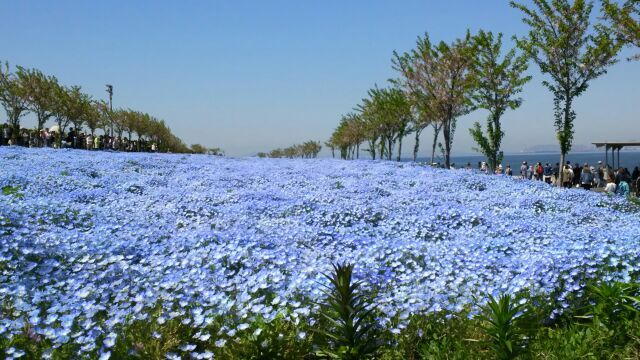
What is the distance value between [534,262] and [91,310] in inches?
178

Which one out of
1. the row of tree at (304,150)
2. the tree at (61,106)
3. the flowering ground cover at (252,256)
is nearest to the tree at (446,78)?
the flowering ground cover at (252,256)

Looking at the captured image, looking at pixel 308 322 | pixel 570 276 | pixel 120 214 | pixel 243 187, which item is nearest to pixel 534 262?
pixel 570 276

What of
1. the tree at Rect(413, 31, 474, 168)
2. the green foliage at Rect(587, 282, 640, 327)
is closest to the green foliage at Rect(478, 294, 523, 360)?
the green foliage at Rect(587, 282, 640, 327)

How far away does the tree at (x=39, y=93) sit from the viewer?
140ft

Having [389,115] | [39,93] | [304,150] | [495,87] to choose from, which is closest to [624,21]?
[495,87]

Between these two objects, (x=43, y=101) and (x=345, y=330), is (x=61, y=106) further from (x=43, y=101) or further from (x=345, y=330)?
(x=345, y=330)

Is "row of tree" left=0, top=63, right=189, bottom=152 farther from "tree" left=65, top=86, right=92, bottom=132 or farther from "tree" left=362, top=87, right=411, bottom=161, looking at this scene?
"tree" left=362, top=87, right=411, bottom=161

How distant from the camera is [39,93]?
140 feet

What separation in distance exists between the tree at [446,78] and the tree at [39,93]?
102ft

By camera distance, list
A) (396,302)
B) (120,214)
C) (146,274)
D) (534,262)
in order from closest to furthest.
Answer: (396,302), (146,274), (534,262), (120,214)

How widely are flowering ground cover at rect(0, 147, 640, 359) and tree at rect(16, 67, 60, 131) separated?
36.7 meters

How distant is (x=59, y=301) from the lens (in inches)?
183

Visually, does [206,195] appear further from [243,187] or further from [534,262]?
[534,262]

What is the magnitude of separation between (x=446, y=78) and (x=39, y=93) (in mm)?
33294
